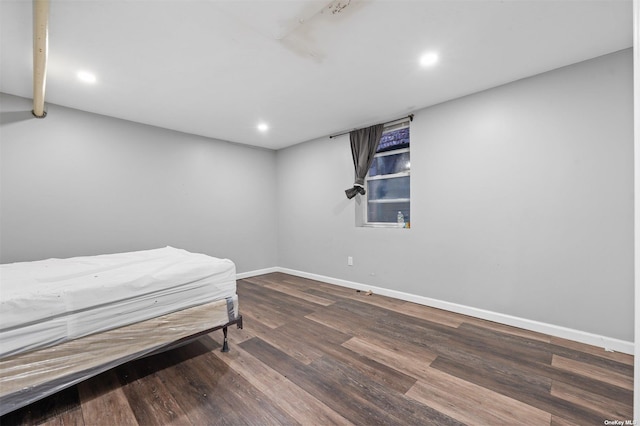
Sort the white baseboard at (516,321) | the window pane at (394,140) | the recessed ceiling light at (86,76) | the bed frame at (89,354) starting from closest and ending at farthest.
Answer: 1. the bed frame at (89,354)
2. the white baseboard at (516,321)
3. the recessed ceiling light at (86,76)
4. the window pane at (394,140)

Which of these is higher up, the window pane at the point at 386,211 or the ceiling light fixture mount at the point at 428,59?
the ceiling light fixture mount at the point at 428,59

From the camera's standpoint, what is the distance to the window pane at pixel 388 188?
361cm

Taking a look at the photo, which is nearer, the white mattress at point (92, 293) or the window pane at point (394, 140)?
the white mattress at point (92, 293)

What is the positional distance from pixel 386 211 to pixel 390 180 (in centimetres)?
46

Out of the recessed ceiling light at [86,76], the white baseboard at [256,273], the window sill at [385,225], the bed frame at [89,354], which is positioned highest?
the recessed ceiling light at [86,76]

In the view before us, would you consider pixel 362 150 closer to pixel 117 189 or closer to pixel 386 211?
pixel 386 211

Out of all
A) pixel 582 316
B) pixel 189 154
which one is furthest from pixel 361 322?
pixel 189 154

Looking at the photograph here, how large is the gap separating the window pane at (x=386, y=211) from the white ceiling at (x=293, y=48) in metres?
1.31

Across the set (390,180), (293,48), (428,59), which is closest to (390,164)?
(390,180)

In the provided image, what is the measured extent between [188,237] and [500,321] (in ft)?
13.6

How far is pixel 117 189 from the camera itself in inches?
132

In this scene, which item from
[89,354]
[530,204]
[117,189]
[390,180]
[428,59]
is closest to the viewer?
[89,354]

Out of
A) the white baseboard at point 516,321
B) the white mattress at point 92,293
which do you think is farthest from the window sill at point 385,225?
the white mattress at point 92,293

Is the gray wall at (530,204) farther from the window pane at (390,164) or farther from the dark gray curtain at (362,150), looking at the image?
the dark gray curtain at (362,150)
